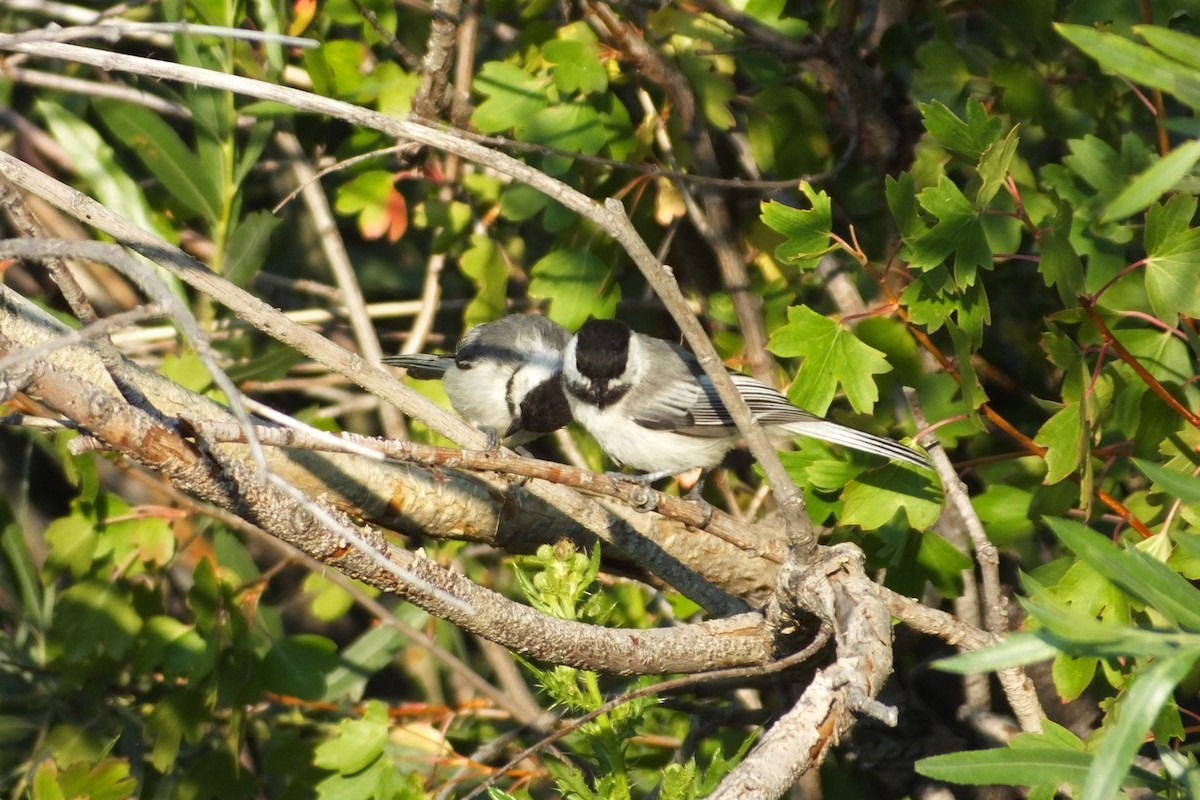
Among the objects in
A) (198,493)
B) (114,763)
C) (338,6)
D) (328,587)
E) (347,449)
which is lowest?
(328,587)

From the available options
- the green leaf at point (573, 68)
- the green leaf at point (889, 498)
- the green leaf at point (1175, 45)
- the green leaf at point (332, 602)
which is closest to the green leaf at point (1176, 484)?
→ the green leaf at point (1175, 45)

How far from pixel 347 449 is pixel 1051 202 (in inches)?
73.3

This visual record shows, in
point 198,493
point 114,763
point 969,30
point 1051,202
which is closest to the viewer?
point 198,493

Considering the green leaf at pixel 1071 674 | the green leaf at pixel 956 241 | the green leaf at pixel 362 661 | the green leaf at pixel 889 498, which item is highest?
the green leaf at pixel 956 241

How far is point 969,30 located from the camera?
12.6ft

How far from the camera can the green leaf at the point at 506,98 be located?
9.65 feet

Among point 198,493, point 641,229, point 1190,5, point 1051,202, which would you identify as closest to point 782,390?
point 641,229

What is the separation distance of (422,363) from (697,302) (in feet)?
3.32

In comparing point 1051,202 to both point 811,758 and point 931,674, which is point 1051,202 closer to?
point 931,674

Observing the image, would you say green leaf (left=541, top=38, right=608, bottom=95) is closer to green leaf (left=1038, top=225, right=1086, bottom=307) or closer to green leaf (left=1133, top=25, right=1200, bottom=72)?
green leaf (left=1038, top=225, right=1086, bottom=307)

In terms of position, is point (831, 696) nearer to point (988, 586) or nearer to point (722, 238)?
point (988, 586)

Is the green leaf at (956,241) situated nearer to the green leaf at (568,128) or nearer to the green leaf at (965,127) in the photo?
the green leaf at (965,127)

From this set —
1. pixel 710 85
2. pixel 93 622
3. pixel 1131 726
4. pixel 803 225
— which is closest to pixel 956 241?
pixel 803 225

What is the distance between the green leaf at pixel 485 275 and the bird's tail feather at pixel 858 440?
961 mm
